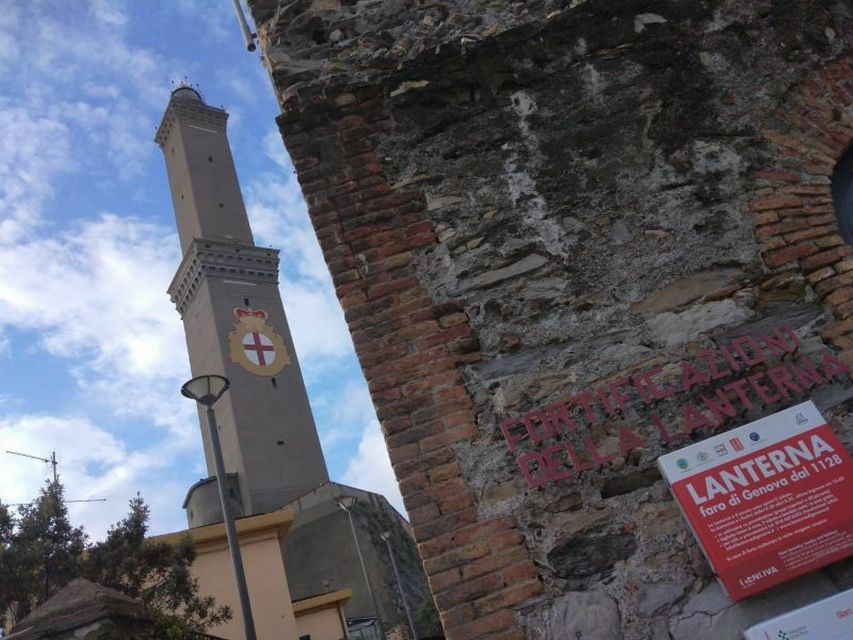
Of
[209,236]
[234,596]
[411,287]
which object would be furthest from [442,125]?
[209,236]

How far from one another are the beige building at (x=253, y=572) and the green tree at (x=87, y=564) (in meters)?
0.83

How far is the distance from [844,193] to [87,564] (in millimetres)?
10362

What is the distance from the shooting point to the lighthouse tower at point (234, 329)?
28.0 metres

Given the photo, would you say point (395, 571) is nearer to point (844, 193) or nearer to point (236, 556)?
point (236, 556)

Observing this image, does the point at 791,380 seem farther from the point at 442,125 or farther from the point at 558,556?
the point at 442,125

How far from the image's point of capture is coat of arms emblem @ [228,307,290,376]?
31.1 meters

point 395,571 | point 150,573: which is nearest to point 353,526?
point 395,571

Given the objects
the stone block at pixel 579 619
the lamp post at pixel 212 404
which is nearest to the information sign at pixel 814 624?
the stone block at pixel 579 619

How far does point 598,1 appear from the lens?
3561 mm

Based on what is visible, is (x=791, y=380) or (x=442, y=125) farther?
(x=442, y=125)

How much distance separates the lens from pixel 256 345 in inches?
1249

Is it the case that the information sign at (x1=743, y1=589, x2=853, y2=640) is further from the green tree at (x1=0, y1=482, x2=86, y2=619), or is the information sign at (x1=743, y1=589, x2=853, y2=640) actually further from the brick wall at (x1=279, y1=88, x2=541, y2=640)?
the green tree at (x1=0, y1=482, x2=86, y2=619)

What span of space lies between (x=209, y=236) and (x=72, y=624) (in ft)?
116

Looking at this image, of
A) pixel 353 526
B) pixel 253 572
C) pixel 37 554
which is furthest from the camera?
pixel 353 526
